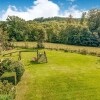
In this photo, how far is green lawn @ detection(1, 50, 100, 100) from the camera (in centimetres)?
2548

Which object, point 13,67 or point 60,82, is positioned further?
point 13,67

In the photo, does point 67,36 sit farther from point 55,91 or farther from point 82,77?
point 55,91

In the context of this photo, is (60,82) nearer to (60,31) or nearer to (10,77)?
(10,77)

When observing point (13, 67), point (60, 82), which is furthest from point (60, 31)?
point (60, 82)

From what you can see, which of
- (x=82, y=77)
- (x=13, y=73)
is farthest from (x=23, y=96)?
(x=82, y=77)

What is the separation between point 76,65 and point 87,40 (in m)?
37.7

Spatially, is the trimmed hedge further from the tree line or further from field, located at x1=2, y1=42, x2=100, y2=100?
the tree line

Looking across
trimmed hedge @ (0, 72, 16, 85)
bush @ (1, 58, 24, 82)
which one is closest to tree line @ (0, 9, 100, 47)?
bush @ (1, 58, 24, 82)

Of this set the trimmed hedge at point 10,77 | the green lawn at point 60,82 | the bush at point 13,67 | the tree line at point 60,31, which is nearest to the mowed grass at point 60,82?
the green lawn at point 60,82

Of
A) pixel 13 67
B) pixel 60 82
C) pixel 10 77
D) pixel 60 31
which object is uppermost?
pixel 60 31

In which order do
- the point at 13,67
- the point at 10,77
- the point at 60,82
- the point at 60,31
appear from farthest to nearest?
the point at 60,31, the point at 13,67, the point at 60,82, the point at 10,77

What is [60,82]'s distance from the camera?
99.7 feet

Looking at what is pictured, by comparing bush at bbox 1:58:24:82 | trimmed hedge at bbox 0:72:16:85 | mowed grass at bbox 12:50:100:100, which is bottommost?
mowed grass at bbox 12:50:100:100

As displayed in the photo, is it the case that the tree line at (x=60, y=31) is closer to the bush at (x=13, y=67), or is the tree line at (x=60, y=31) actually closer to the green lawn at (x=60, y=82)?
the green lawn at (x=60, y=82)
